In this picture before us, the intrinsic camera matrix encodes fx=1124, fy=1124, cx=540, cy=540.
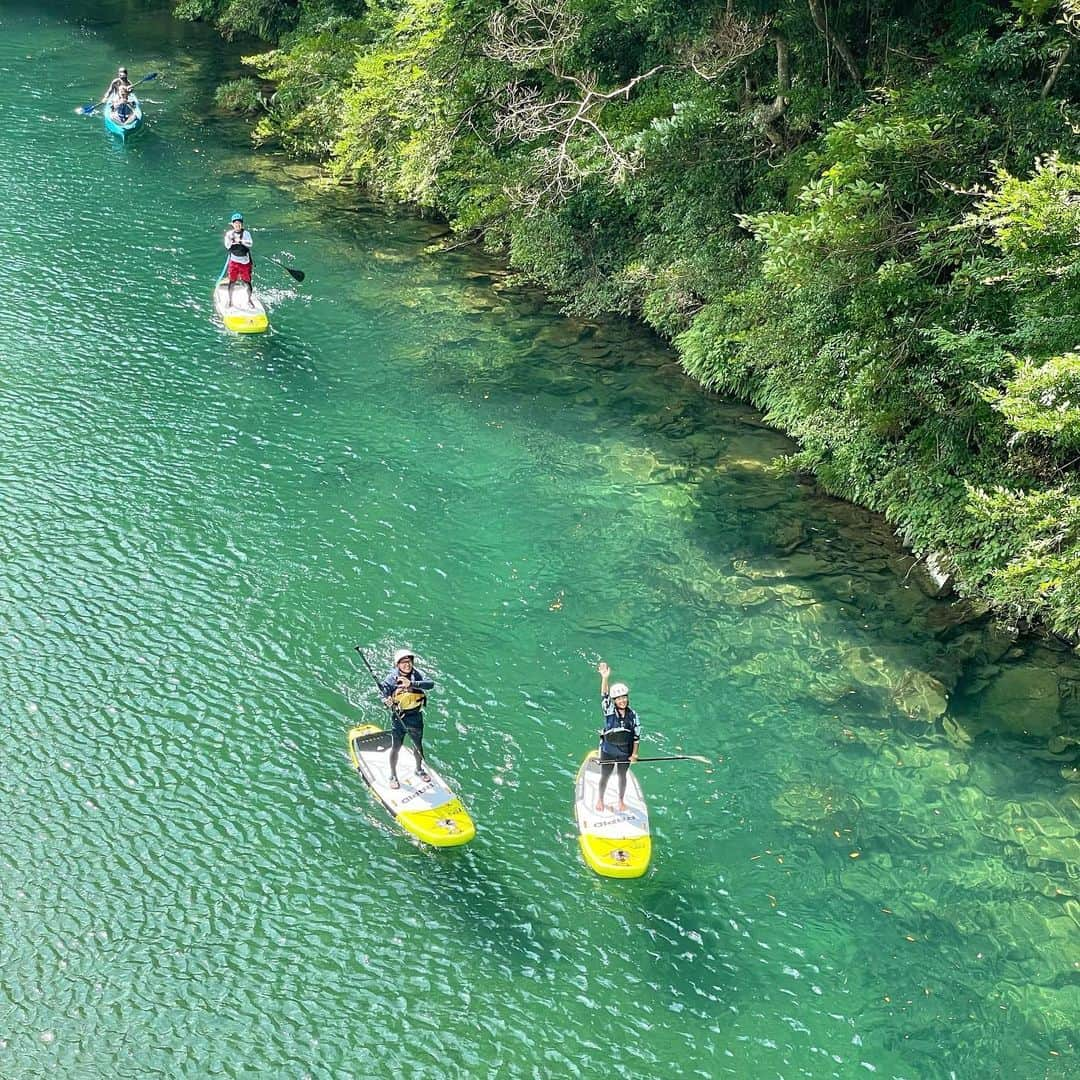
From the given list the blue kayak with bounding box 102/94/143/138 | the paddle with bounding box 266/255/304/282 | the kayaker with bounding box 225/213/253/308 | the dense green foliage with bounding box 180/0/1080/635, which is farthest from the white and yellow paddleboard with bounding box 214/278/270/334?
the blue kayak with bounding box 102/94/143/138

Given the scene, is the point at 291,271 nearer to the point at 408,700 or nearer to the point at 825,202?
the point at 825,202

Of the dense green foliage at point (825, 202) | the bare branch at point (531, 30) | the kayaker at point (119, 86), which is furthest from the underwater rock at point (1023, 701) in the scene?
the kayaker at point (119, 86)

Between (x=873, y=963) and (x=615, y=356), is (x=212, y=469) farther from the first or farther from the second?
(x=873, y=963)

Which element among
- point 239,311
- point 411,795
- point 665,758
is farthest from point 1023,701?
point 239,311

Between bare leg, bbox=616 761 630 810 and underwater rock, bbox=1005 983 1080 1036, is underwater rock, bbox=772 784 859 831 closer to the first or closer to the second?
bare leg, bbox=616 761 630 810

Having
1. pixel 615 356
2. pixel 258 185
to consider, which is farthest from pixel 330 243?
pixel 615 356

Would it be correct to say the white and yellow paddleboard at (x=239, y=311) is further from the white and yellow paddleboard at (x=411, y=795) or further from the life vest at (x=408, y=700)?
the life vest at (x=408, y=700)
